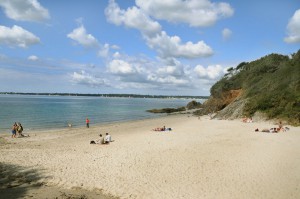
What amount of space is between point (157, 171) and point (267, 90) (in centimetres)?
3055

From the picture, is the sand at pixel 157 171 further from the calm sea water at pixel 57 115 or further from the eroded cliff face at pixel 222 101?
the eroded cliff face at pixel 222 101

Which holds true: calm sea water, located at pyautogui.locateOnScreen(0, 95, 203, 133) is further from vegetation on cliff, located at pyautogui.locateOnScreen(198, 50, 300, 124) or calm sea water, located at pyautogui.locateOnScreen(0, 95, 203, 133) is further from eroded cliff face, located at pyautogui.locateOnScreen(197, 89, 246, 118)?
vegetation on cliff, located at pyautogui.locateOnScreen(198, 50, 300, 124)

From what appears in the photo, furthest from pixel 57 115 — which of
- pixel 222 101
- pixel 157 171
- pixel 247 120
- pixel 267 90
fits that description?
pixel 157 171

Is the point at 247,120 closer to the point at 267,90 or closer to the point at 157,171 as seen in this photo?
the point at 267,90

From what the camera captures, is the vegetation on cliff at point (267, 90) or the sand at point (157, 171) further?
the vegetation on cliff at point (267, 90)

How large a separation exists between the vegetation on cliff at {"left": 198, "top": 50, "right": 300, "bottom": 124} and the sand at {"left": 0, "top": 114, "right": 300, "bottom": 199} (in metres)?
13.1

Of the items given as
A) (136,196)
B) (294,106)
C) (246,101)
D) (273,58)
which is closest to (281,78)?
(246,101)

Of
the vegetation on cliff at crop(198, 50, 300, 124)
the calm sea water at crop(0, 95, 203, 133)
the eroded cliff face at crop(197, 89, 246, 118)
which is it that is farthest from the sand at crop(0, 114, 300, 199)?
the eroded cliff face at crop(197, 89, 246, 118)

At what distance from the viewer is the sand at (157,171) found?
39.2ft

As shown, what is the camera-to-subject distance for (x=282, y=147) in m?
19.6

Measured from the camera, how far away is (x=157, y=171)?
14.5 m

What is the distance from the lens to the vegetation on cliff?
33.5 metres

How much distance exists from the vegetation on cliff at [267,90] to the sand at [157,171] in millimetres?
13108

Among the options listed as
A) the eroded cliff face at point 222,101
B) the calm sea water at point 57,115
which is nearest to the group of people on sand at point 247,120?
the eroded cliff face at point 222,101
